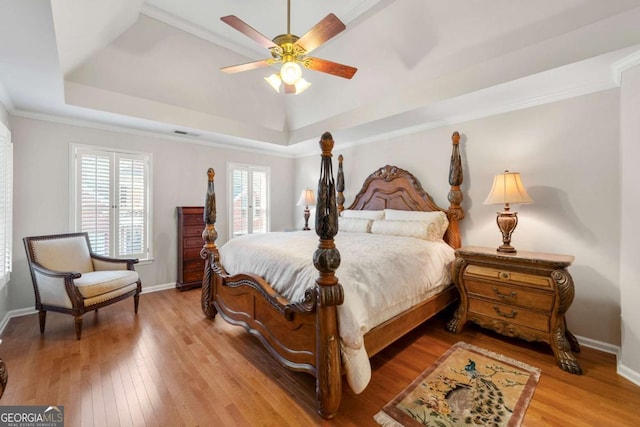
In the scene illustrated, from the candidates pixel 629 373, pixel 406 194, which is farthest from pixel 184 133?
pixel 629 373

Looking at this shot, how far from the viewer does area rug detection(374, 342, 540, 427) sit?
162 centimetres

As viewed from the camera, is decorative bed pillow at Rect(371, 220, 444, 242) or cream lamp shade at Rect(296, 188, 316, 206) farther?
cream lamp shade at Rect(296, 188, 316, 206)

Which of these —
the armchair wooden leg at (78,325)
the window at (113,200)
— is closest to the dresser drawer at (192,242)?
the window at (113,200)

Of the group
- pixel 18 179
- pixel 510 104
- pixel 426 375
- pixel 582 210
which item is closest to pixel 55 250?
pixel 18 179

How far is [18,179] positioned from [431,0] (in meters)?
4.94

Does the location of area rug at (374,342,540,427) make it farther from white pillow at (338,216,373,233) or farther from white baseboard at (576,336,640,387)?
white pillow at (338,216,373,233)

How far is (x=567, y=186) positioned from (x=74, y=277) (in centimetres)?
493

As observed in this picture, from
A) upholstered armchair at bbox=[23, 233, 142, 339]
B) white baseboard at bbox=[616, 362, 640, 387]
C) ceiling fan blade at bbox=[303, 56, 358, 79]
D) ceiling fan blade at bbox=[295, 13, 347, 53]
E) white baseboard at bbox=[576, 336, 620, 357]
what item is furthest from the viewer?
upholstered armchair at bbox=[23, 233, 142, 339]

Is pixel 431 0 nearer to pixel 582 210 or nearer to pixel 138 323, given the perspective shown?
pixel 582 210

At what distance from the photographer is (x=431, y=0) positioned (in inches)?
97.8

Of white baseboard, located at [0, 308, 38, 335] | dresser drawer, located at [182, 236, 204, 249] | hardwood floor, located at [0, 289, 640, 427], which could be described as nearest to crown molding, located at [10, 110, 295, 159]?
dresser drawer, located at [182, 236, 204, 249]

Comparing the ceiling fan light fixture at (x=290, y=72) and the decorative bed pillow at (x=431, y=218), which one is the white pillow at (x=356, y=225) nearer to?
the decorative bed pillow at (x=431, y=218)

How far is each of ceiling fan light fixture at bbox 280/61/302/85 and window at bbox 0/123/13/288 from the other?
264cm

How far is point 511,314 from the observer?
7.99 feet
